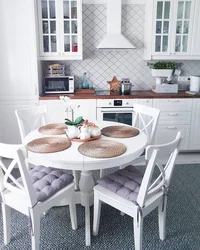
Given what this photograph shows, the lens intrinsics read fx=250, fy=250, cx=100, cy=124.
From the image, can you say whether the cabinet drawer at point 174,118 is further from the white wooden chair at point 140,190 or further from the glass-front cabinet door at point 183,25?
the white wooden chair at point 140,190

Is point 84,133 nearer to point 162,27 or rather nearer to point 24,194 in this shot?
point 24,194

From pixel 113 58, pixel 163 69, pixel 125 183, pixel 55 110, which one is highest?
pixel 113 58

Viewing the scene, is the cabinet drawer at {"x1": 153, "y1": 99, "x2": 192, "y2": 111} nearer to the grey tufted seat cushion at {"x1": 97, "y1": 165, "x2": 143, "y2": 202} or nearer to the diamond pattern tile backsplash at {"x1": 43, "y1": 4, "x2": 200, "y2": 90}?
the diamond pattern tile backsplash at {"x1": 43, "y1": 4, "x2": 200, "y2": 90}

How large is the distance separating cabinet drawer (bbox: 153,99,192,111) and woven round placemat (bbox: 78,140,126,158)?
5.48 ft

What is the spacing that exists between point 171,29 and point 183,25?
0.18m

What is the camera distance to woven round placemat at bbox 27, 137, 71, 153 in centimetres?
181

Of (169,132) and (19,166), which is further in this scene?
(169,132)

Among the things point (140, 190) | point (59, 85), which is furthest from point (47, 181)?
Answer: point (59, 85)

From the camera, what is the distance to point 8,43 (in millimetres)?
3115

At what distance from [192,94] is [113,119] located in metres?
1.17

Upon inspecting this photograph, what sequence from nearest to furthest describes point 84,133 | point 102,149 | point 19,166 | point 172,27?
1. point 19,166
2. point 102,149
3. point 84,133
4. point 172,27

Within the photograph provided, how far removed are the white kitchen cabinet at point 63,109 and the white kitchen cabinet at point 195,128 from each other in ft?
4.61

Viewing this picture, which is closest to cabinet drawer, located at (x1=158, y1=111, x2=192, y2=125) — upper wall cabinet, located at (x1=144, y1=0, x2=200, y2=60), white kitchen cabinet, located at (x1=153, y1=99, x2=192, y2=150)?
white kitchen cabinet, located at (x1=153, y1=99, x2=192, y2=150)

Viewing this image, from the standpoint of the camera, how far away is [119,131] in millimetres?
2250
